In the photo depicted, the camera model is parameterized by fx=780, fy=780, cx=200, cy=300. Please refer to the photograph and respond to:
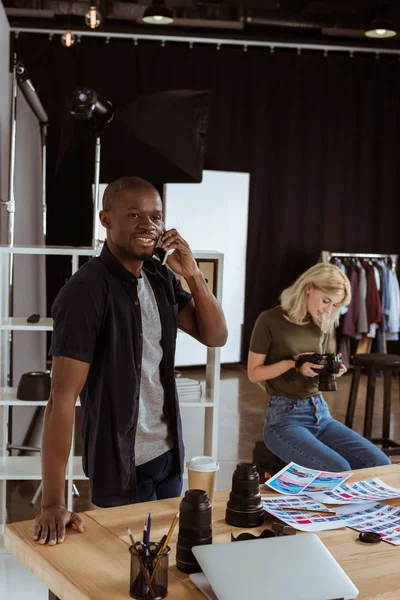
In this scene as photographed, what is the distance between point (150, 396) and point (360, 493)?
63cm

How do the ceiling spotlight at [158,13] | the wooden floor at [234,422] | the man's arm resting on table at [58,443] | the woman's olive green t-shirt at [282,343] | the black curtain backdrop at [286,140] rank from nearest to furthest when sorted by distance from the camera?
1. the man's arm resting on table at [58,443]
2. the woman's olive green t-shirt at [282,343]
3. the wooden floor at [234,422]
4. the ceiling spotlight at [158,13]
5. the black curtain backdrop at [286,140]

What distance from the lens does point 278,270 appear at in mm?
9039

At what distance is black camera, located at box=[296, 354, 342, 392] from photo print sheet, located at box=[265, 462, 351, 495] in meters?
1.31

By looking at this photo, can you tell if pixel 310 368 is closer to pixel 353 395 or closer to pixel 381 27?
pixel 353 395

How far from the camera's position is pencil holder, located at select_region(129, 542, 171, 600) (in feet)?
4.83

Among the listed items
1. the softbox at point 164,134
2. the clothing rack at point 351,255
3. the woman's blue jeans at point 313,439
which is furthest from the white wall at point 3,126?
the clothing rack at point 351,255

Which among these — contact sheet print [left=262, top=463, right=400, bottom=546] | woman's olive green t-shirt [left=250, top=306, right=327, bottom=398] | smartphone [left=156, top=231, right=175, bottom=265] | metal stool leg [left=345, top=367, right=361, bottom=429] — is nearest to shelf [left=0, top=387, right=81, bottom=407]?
woman's olive green t-shirt [left=250, top=306, right=327, bottom=398]

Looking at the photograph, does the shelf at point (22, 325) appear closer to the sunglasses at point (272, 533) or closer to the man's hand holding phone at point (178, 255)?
the man's hand holding phone at point (178, 255)

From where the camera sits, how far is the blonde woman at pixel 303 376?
11.5ft

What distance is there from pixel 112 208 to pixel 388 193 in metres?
7.60

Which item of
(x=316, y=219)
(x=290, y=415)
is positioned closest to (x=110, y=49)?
(x=316, y=219)

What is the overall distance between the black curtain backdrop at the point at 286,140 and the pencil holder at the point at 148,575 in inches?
276

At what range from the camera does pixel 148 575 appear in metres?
1.47

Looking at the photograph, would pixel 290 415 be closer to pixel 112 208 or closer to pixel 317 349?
pixel 317 349
